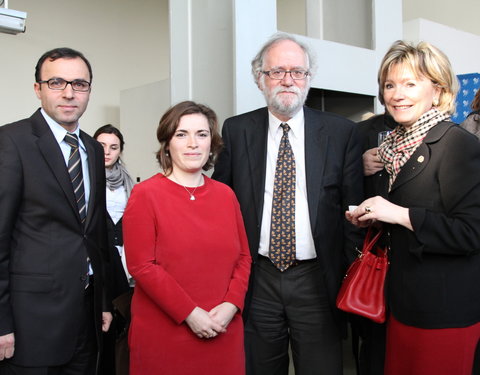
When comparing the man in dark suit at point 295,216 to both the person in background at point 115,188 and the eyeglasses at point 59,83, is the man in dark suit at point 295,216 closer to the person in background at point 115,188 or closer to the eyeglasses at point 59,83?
the eyeglasses at point 59,83

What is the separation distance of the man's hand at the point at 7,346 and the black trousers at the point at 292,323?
1.02 m

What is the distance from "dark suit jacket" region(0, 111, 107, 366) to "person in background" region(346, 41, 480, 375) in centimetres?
116

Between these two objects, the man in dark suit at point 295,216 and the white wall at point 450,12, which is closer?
the man in dark suit at point 295,216

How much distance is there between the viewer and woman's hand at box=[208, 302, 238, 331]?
6.09 feet

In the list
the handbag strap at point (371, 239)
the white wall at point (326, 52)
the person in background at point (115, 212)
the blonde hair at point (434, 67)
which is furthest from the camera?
the white wall at point (326, 52)

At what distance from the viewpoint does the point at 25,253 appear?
1.83 meters

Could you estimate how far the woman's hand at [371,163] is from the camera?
7.44 ft

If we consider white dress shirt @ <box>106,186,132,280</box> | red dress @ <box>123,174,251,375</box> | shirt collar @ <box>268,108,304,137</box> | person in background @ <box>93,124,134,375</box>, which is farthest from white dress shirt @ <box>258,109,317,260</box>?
white dress shirt @ <box>106,186,132,280</box>

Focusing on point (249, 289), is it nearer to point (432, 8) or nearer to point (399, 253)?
point (399, 253)

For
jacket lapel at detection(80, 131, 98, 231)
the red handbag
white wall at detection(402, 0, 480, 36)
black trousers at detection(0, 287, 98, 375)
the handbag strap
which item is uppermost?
white wall at detection(402, 0, 480, 36)

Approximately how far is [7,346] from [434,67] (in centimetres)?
193

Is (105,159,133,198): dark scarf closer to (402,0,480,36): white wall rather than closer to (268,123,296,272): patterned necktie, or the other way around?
(268,123,296,272): patterned necktie

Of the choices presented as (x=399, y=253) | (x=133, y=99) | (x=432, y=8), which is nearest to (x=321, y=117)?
(x=399, y=253)

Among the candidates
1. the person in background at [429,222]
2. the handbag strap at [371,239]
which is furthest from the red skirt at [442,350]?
the handbag strap at [371,239]
